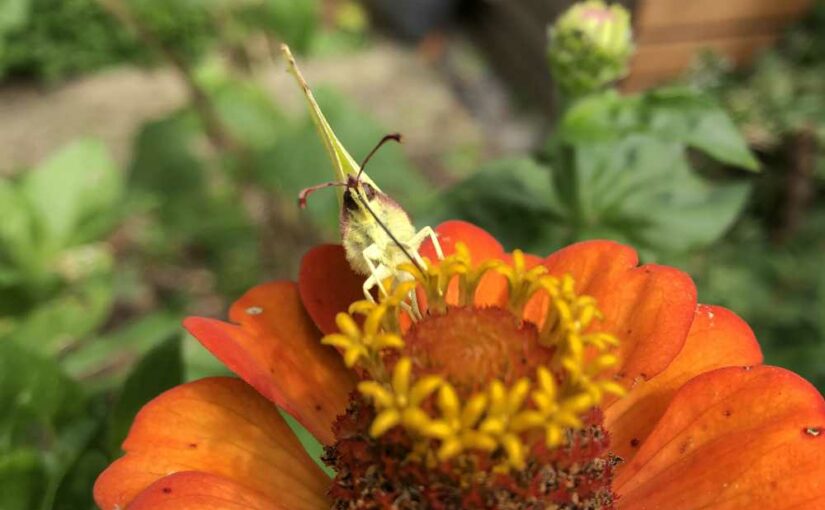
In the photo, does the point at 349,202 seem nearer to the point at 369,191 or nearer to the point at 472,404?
the point at 369,191

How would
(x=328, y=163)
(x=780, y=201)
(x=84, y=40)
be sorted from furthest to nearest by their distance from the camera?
(x=84, y=40), (x=780, y=201), (x=328, y=163)

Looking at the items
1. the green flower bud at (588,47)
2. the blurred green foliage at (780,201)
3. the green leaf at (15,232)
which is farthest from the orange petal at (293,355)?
the green leaf at (15,232)

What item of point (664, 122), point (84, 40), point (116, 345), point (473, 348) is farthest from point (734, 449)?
point (84, 40)

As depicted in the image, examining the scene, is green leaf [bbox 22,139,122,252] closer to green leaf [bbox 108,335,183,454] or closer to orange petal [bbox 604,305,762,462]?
green leaf [bbox 108,335,183,454]

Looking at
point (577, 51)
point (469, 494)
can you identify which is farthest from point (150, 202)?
point (469, 494)

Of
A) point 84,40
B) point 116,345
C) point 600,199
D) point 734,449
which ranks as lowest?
point 84,40

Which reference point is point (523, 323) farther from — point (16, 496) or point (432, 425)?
point (16, 496)

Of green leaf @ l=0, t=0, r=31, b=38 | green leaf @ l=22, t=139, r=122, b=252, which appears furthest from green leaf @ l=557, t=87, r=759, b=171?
green leaf @ l=22, t=139, r=122, b=252
